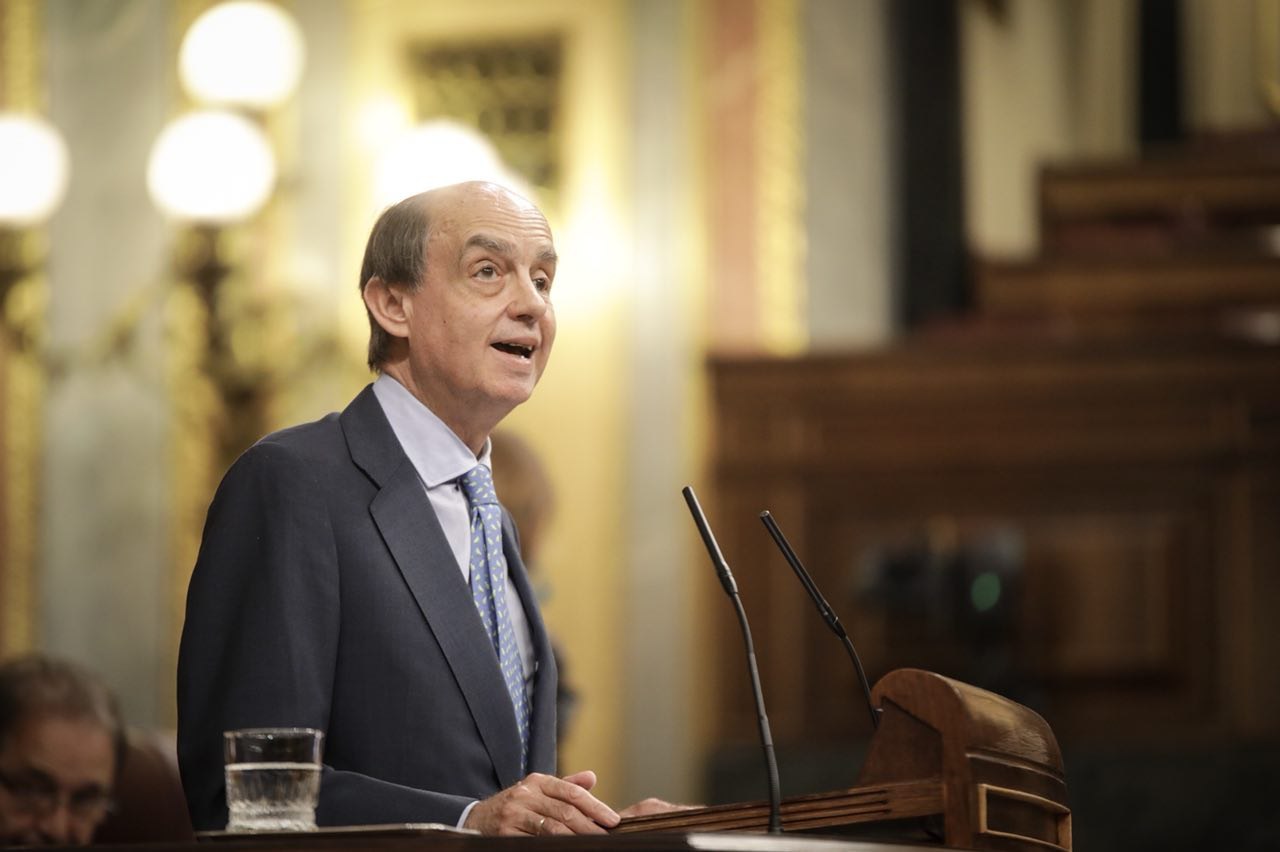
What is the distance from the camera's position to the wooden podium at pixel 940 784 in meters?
1.84

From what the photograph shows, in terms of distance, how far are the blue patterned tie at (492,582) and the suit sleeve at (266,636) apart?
209mm

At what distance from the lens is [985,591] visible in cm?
562

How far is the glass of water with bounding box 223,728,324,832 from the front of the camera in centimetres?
182

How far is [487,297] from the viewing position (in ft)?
7.59

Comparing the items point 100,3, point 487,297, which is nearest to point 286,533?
point 487,297

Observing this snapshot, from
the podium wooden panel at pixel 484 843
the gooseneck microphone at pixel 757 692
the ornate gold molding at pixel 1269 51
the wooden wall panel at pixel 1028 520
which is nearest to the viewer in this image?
the podium wooden panel at pixel 484 843

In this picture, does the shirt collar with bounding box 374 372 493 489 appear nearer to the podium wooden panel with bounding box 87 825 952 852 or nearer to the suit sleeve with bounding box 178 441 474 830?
the suit sleeve with bounding box 178 441 474 830

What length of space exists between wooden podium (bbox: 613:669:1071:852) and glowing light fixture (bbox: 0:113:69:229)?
4.48 metres

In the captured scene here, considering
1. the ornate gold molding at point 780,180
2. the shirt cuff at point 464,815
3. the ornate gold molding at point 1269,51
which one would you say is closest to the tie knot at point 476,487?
the shirt cuff at point 464,815

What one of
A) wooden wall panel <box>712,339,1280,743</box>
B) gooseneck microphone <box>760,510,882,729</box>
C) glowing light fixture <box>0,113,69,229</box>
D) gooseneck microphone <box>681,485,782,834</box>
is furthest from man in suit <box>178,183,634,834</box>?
glowing light fixture <box>0,113,69,229</box>

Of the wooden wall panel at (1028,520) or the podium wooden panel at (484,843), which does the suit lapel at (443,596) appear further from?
the wooden wall panel at (1028,520)

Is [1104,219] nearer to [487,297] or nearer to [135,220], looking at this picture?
[135,220]

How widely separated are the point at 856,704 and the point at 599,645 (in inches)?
47.3

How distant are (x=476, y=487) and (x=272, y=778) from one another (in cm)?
60
